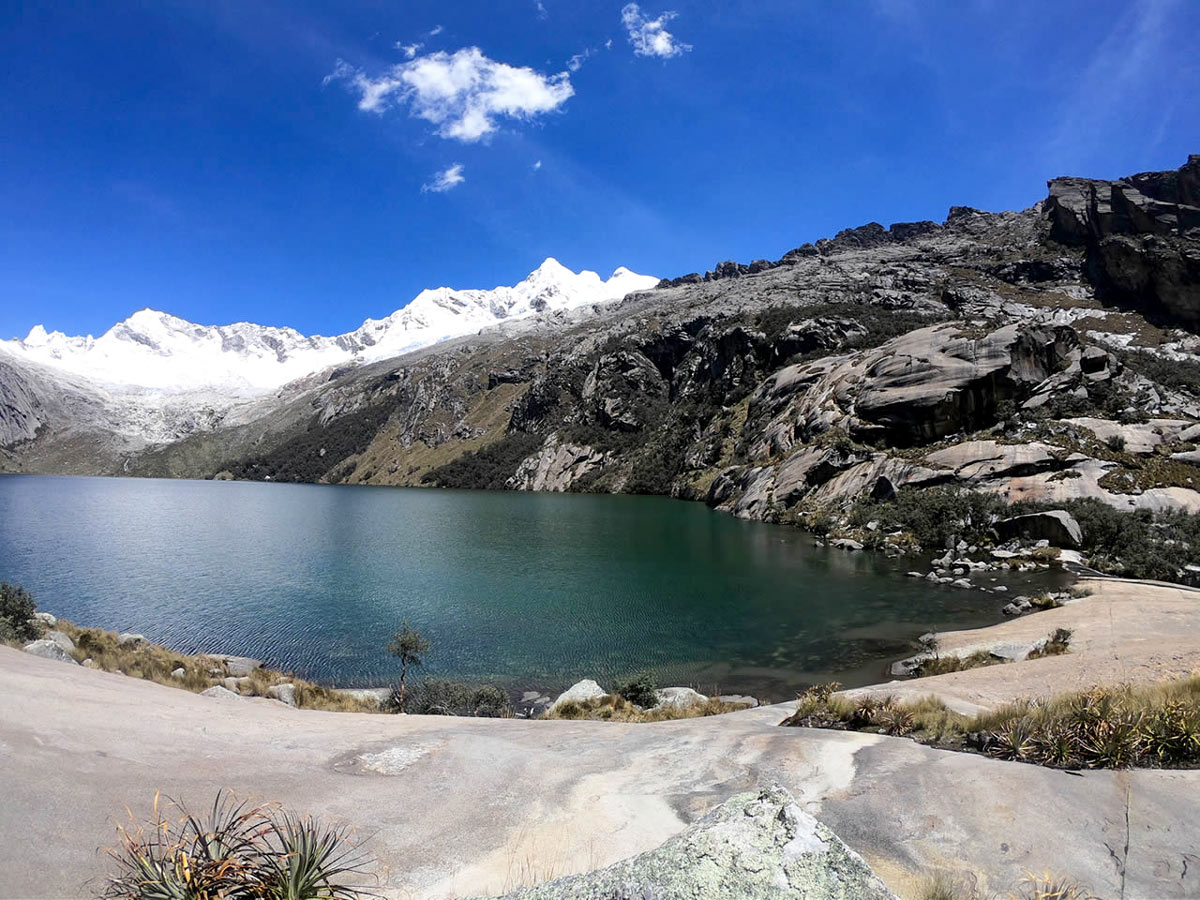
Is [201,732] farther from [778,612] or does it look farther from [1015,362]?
[1015,362]

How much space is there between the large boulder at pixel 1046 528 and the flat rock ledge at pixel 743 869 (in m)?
51.4

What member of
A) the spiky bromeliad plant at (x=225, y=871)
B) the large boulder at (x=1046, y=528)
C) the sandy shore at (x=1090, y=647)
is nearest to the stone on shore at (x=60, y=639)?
the spiky bromeliad plant at (x=225, y=871)

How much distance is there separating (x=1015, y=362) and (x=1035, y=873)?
8092cm

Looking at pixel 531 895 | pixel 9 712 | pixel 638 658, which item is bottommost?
pixel 638 658

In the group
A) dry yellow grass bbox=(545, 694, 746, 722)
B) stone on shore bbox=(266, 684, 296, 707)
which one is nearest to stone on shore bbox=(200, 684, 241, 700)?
stone on shore bbox=(266, 684, 296, 707)

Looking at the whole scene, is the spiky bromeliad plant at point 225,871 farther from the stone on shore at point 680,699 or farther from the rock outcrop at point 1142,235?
the rock outcrop at point 1142,235

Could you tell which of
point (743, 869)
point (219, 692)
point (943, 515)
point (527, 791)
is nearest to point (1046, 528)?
point (943, 515)

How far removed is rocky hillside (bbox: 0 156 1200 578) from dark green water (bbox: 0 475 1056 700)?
18.1 meters

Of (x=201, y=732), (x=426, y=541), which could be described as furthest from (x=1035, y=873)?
(x=426, y=541)

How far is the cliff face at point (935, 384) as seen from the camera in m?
55.5

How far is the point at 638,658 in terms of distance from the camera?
26734 millimetres

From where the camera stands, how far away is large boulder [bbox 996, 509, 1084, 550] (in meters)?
41.8

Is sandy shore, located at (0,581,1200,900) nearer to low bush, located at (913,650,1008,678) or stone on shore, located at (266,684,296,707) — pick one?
stone on shore, located at (266,684,296,707)

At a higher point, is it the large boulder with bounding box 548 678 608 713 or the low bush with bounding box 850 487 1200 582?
the low bush with bounding box 850 487 1200 582
